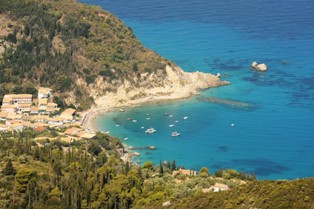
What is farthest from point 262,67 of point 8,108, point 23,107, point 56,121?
point 8,108

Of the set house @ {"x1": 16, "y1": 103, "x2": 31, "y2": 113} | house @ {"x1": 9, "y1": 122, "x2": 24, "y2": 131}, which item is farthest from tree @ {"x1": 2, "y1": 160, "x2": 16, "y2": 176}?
house @ {"x1": 16, "y1": 103, "x2": 31, "y2": 113}

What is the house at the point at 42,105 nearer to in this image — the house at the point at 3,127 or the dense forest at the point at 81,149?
the dense forest at the point at 81,149

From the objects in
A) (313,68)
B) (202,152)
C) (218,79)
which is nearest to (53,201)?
(202,152)

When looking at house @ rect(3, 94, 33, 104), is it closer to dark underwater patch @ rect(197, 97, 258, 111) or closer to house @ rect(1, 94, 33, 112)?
house @ rect(1, 94, 33, 112)

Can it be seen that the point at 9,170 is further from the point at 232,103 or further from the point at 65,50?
the point at 232,103

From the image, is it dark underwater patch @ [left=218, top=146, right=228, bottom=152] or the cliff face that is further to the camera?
the cliff face
